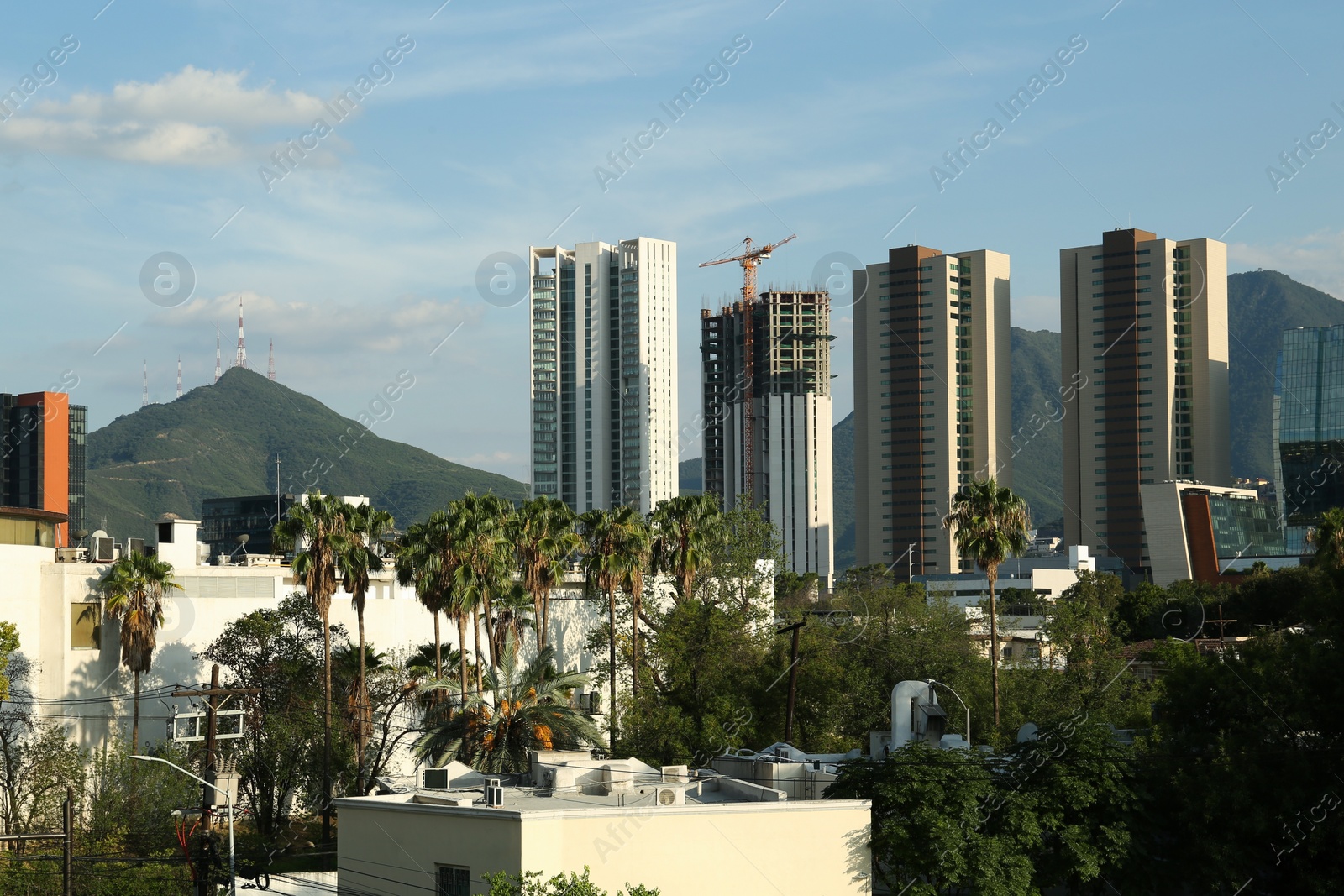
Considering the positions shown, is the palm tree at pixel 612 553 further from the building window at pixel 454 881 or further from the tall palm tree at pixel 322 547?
the building window at pixel 454 881

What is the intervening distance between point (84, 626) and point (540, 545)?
22420 mm

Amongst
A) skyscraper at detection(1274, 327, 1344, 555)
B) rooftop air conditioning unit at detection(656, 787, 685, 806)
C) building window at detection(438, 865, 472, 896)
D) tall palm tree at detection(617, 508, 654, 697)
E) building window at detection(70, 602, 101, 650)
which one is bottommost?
building window at detection(438, 865, 472, 896)

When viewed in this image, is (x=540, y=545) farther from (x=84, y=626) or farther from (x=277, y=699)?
(x=84, y=626)

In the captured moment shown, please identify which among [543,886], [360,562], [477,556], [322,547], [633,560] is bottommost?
[543,886]

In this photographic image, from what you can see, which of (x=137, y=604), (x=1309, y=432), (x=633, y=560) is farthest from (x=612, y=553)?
(x=1309, y=432)

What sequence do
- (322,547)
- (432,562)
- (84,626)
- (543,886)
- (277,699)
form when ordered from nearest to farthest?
1. (543,886)
2. (322,547)
3. (432,562)
4. (277,699)
5. (84,626)

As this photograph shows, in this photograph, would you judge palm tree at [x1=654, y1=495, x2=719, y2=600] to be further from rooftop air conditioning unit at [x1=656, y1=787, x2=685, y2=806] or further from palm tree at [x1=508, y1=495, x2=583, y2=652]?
rooftop air conditioning unit at [x1=656, y1=787, x2=685, y2=806]

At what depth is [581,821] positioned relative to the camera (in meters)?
33.6

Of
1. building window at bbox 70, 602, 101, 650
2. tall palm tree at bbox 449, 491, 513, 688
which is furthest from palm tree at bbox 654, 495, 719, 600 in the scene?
building window at bbox 70, 602, 101, 650

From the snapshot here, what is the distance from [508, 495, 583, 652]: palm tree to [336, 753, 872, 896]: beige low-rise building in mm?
35820

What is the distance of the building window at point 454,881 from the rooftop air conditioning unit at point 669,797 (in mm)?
5258

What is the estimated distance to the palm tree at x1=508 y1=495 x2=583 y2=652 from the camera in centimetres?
7425

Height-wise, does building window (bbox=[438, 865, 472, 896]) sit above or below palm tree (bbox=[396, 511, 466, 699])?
below

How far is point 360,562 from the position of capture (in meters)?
62.9
